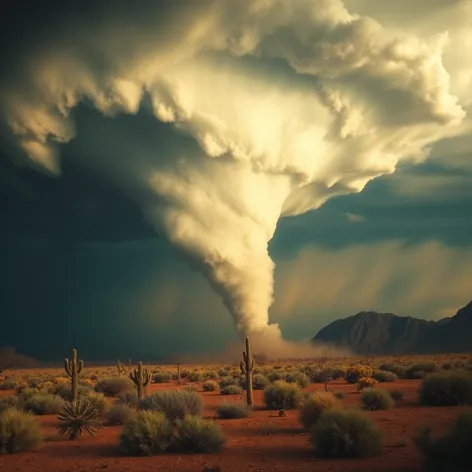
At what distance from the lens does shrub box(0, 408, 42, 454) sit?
15.1 m

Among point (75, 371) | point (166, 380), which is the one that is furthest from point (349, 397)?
point (166, 380)

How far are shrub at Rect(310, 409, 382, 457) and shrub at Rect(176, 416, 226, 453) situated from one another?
243 cm

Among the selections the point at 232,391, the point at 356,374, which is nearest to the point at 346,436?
the point at 232,391

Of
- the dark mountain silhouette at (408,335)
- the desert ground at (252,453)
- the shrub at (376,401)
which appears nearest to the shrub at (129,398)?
the desert ground at (252,453)

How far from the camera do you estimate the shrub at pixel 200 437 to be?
45.8ft

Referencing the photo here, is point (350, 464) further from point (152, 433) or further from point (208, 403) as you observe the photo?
point (208, 403)

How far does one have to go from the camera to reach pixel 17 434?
49.8 ft

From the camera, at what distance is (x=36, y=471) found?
A: 12453 millimetres

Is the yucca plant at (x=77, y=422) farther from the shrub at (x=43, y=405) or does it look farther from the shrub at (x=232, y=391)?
the shrub at (x=232, y=391)

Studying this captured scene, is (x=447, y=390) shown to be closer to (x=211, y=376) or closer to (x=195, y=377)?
(x=211, y=376)

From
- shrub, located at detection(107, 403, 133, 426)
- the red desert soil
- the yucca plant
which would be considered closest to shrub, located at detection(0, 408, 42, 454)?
the red desert soil

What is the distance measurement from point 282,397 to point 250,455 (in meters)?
10.8

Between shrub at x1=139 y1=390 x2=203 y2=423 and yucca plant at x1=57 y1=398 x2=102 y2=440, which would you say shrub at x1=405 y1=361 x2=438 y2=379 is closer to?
shrub at x1=139 y1=390 x2=203 y2=423

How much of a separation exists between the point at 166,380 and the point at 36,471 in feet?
122
